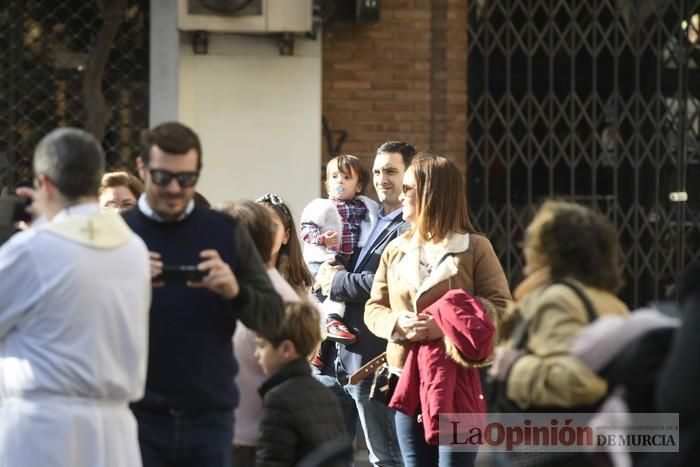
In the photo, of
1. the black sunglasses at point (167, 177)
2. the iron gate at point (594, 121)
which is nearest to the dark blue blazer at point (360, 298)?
the black sunglasses at point (167, 177)

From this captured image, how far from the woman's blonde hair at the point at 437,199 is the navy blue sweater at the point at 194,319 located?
5.22 feet

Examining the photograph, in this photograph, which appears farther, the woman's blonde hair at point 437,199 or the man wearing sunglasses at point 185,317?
the woman's blonde hair at point 437,199

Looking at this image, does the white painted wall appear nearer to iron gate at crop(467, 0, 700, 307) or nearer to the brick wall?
the brick wall

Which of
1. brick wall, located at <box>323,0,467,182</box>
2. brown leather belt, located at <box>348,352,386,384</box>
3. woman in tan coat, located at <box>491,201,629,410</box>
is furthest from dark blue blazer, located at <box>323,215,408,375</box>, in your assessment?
brick wall, located at <box>323,0,467,182</box>

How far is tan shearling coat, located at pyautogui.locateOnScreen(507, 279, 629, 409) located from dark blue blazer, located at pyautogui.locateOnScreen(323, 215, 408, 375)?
9.72 feet

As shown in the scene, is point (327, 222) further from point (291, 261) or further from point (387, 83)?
point (387, 83)

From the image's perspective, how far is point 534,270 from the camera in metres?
4.07

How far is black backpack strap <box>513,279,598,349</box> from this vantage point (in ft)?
12.8

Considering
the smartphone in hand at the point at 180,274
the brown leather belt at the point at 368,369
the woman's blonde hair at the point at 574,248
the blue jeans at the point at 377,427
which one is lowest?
the blue jeans at the point at 377,427

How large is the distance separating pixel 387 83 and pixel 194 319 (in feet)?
19.0

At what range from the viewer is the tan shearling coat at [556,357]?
12.6 feet

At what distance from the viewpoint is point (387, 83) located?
33.9ft

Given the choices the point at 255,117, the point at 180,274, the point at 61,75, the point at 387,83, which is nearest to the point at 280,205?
the point at 180,274

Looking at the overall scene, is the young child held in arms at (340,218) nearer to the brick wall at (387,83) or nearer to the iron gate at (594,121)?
the brick wall at (387,83)
